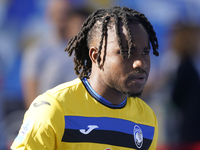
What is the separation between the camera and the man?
1.98m

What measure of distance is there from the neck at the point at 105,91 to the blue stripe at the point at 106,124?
148mm

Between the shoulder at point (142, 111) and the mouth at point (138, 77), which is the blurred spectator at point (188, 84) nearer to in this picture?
the shoulder at point (142, 111)

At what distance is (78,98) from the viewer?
7.22 feet

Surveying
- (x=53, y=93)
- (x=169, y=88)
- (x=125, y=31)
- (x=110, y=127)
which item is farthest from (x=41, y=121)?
(x=169, y=88)

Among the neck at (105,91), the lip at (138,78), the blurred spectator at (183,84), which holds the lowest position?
the blurred spectator at (183,84)

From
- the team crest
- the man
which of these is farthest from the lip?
the team crest

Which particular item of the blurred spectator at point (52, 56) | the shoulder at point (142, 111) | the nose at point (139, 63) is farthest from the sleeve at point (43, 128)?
the blurred spectator at point (52, 56)

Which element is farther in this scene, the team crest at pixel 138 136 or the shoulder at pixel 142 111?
the shoulder at pixel 142 111

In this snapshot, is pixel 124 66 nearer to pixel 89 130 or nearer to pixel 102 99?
pixel 102 99

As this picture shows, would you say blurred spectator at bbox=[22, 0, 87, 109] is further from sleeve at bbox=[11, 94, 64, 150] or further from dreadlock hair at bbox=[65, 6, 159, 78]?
sleeve at bbox=[11, 94, 64, 150]

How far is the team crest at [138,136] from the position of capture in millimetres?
2329

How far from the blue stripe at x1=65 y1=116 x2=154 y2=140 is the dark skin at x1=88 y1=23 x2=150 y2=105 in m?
0.19

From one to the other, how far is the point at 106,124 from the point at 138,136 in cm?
31

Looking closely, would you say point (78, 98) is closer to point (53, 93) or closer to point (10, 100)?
point (53, 93)
